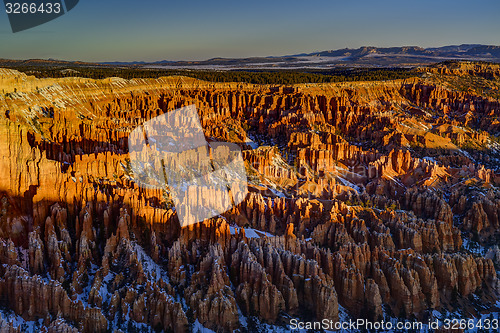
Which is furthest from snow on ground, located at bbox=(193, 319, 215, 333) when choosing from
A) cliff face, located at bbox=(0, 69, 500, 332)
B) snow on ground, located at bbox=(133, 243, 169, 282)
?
snow on ground, located at bbox=(133, 243, 169, 282)

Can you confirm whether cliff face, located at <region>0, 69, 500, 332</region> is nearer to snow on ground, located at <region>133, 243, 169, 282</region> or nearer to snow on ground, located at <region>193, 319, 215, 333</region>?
snow on ground, located at <region>133, 243, 169, 282</region>

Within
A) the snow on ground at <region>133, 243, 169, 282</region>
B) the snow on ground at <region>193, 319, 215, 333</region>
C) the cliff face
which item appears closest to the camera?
the snow on ground at <region>193, 319, 215, 333</region>

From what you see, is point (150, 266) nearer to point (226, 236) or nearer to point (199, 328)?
point (226, 236)

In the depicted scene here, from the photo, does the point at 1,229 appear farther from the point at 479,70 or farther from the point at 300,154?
the point at 479,70

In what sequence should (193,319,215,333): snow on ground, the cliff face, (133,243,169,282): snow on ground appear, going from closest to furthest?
(193,319,215,333): snow on ground, the cliff face, (133,243,169,282): snow on ground

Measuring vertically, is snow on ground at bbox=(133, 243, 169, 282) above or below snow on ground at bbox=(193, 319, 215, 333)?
above

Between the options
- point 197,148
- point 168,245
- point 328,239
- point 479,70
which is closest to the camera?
point 168,245

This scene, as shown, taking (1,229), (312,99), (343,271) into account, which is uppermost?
(312,99)

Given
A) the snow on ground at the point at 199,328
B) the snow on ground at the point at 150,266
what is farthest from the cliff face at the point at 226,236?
the snow on ground at the point at 199,328

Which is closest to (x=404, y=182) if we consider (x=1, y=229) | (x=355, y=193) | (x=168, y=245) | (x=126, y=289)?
(x=355, y=193)
